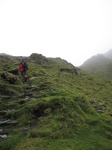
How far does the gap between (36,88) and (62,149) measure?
13.0 m

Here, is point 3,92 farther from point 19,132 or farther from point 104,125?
point 104,125

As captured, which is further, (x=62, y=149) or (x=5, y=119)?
(x=5, y=119)

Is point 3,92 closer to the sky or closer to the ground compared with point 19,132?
closer to the sky

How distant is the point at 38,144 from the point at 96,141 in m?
4.18

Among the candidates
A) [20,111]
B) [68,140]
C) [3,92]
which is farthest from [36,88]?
[68,140]

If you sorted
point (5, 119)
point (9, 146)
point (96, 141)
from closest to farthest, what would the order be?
point (9, 146)
point (96, 141)
point (5, 119)

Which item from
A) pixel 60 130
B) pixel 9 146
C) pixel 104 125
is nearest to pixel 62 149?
pixel 60 130

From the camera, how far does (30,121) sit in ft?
38.1

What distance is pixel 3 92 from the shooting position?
56.6 ft

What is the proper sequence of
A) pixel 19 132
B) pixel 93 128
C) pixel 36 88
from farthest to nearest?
pixel 36 88, pixel 93 128, pixel 19 132

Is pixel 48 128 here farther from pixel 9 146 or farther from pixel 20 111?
pixel 20 111

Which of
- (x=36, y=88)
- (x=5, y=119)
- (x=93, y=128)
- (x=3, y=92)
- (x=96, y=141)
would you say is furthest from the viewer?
(x=36, y=88)

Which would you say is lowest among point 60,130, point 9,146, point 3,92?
point 9,146

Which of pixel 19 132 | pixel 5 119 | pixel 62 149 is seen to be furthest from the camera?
pixel 5 119
